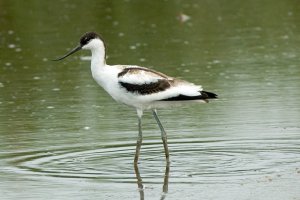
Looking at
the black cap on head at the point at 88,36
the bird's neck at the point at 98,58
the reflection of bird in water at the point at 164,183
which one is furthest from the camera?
the black cap on head at the point at 88,36

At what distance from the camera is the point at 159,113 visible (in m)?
13.6

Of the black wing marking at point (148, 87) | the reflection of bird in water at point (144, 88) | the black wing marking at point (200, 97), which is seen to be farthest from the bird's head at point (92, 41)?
the black wing marking at point (200, 97)

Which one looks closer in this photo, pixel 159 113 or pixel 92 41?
pixel 92 41

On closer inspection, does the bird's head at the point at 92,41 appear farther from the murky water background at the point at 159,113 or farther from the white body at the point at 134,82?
the murky water background at the point at 159,113

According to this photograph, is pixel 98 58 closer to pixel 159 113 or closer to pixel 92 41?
pixel 92 41

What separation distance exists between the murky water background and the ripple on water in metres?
0.01

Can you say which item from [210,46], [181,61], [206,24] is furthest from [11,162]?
[206,24]

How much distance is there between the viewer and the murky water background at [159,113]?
9492mm

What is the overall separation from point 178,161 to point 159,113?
9.98 feet

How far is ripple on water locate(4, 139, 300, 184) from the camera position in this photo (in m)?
9.78

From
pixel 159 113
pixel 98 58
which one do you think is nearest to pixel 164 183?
pixel 98 58

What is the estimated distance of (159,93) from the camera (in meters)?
10.7

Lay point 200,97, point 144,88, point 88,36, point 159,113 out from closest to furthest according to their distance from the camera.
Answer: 1. point 200,97
2. point 144,88
3. point 88,36
4. point 159,113

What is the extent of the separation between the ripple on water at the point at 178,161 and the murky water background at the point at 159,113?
0.01m
